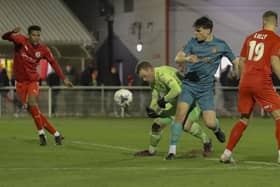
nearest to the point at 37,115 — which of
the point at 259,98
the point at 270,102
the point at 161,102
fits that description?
the point at 161,102

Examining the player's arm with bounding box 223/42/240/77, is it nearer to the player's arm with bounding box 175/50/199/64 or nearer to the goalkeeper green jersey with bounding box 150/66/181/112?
the player's arm with bounding box 175/50/199/64

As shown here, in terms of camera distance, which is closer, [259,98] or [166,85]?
[259,98]

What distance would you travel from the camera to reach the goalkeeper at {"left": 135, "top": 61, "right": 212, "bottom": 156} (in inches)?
518

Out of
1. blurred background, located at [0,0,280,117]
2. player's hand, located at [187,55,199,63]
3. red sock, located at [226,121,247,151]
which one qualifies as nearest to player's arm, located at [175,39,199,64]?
player's hand, located at [187,55,199,63]

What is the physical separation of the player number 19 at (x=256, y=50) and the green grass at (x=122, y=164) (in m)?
1.55

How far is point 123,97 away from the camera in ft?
96.5

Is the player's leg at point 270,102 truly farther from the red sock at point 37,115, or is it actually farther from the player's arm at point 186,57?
the red sock at point 37,115

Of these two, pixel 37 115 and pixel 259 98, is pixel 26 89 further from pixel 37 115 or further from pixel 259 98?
pixel 259 98

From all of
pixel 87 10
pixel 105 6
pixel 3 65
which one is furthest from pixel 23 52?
pixel 87 10

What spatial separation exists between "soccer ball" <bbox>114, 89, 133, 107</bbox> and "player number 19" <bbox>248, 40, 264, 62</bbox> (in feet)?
57.0

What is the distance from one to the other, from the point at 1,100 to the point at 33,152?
1542cm

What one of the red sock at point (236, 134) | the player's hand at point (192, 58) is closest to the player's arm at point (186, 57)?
the player's hand at point (192, 58)

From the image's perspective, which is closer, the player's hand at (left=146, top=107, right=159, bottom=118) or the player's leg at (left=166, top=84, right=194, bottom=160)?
the player's leg at (left=166, top=84, right=194, bottom=160)

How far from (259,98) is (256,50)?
697 mm
